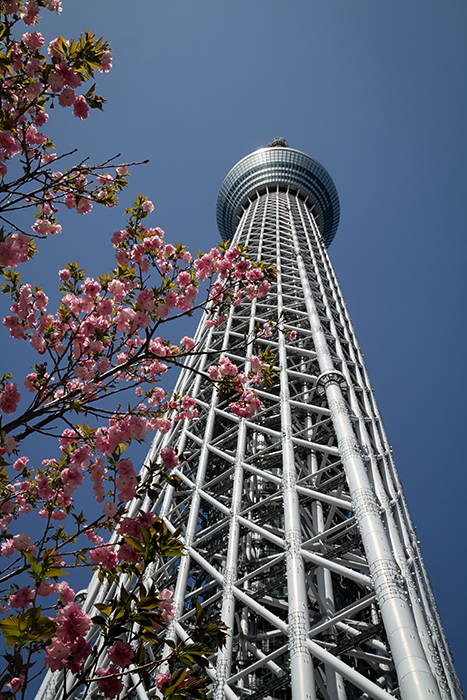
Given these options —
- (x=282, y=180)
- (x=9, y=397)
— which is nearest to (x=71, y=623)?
(x=9, y=397)

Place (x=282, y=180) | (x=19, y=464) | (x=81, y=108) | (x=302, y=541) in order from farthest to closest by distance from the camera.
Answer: (x=282, y=180) < (x=302, y=541) < (x=19, y=464) < (x=81, y=108)

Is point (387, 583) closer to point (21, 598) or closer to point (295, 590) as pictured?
point (295, 590)

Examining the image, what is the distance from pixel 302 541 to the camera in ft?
34.7

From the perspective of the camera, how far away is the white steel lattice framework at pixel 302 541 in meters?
7.34

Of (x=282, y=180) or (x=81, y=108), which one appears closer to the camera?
(x=81, y=108)

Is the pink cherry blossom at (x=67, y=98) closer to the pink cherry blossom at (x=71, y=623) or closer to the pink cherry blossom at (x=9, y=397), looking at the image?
the pink cherry blossom at (x=9, y=397)

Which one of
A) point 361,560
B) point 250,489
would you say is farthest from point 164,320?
point 250,489

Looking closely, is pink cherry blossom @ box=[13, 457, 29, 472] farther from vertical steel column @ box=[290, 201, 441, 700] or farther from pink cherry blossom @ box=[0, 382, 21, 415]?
vertical steel column @ box=[290, 201, 441, 700]

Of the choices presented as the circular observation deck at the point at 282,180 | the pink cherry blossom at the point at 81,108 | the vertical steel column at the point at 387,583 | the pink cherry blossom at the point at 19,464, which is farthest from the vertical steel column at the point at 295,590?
the circular observation deck at the point at 282,180

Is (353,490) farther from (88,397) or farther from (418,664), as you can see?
(88,397)

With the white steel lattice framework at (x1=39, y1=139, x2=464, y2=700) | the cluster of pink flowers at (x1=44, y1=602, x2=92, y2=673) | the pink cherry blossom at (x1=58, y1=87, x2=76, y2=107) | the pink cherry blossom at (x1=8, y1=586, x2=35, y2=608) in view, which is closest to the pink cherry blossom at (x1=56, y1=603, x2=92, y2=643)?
the cluster of pink flowers at (x1=44, y1=602, x2=92, y2=673)

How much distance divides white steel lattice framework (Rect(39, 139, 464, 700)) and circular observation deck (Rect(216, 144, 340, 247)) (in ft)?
88.9

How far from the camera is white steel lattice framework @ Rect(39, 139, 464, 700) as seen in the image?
289 inches

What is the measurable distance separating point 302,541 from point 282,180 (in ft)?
158
